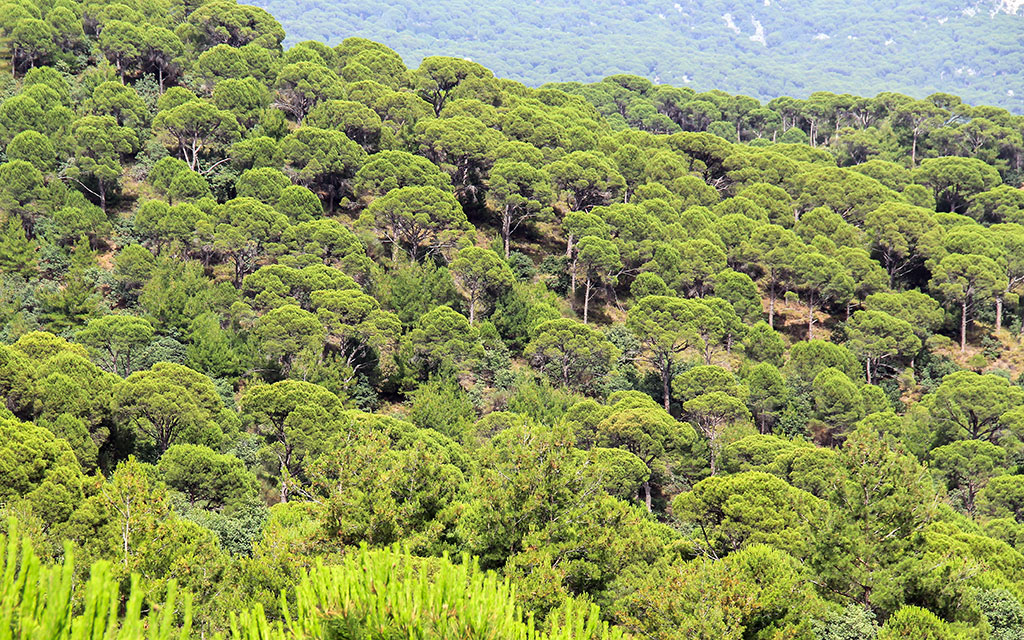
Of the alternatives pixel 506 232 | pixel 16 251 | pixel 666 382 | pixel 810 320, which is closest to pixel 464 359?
pixel 666 382

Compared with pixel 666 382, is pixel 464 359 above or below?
above

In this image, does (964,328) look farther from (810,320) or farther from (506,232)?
(506,232)

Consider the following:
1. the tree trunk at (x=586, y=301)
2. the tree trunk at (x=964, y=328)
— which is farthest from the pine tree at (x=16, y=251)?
the tree trunk at (x=964, y=328)

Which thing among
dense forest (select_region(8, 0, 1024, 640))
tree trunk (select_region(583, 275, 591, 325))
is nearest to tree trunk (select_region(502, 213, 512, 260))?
dense forest (select_region(8, 0, 1024, 640))

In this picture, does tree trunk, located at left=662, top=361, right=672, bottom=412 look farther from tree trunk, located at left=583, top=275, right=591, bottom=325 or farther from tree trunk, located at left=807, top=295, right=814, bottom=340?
tree trunk, located at left=807, top=295, right=814, bottom=340

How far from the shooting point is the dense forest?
15117 mm

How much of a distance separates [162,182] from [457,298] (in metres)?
16.7

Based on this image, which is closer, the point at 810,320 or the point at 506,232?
the point at 810,320

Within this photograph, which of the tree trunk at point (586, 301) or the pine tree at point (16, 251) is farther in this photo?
the tree trunk at point (586, 301)

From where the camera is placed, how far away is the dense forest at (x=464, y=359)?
15117 millimetres

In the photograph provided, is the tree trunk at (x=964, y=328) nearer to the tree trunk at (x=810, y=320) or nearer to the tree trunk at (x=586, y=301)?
the tree trunk at (x=810, y=320)

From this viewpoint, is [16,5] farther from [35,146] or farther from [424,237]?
[424,237]

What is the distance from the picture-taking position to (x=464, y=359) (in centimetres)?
3916

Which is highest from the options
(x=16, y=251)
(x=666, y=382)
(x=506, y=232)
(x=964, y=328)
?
(x=16, y=251)
